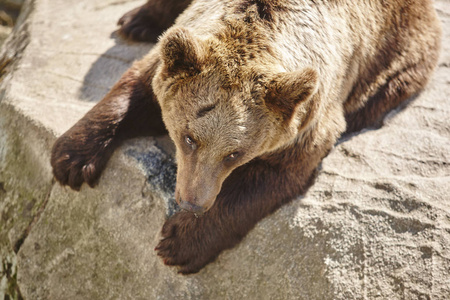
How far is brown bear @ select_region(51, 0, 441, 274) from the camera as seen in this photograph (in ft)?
10.1

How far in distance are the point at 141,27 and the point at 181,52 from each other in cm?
283

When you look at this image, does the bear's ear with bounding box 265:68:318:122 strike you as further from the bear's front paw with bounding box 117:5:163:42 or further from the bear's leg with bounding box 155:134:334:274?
the bear's front paw with bounding box 117:5:163:42

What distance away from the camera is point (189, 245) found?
12.0 ft

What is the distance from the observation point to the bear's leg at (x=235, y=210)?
3666 millimetres

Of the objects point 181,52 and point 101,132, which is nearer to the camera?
point 181,52

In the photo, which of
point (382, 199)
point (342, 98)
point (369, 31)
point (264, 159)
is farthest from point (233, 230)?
point (369, 31)

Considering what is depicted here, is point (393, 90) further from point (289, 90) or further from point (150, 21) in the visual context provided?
point (150, 21)

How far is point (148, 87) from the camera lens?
402cm

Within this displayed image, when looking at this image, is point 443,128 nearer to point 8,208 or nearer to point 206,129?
point 206,129

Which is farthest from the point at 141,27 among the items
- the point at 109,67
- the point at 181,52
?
the point at 181,52

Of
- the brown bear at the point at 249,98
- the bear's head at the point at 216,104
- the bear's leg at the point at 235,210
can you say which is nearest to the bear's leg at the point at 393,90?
the brown bear at the point at 249,98

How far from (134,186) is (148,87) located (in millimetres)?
868

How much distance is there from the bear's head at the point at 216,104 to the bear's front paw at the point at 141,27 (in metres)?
2.56

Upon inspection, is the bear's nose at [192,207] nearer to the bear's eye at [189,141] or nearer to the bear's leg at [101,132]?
the bear's eye at [189,141]
